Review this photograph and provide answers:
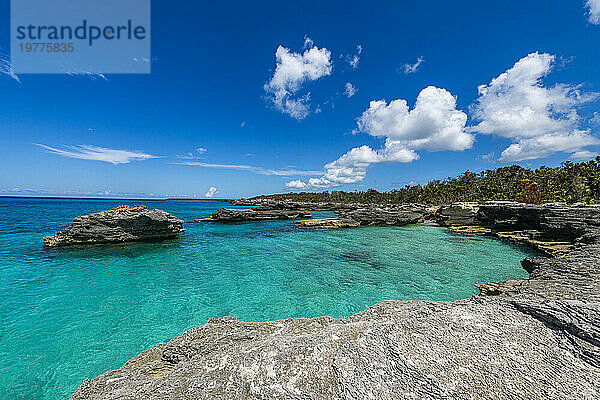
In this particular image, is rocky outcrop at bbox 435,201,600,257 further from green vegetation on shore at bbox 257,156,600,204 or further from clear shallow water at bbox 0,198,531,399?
green vegetation on shore at bbox 257,156,600,204

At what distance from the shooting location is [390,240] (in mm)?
28875

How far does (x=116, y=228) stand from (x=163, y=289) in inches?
642

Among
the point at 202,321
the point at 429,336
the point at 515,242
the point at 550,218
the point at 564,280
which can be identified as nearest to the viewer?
the point at 429,336

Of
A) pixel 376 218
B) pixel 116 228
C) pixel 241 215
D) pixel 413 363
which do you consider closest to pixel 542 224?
pixel 376 218

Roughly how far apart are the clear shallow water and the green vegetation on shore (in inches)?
1796

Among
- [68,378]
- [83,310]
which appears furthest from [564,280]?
[83,310]

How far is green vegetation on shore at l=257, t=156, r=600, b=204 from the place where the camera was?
50.0 meters

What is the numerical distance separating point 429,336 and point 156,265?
19.5 m

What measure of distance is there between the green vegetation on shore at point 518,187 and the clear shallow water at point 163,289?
150 ft

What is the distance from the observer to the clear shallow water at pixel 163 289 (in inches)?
306

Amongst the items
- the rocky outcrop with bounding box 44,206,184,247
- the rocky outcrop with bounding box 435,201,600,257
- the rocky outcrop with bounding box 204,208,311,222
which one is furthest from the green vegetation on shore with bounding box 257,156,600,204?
the rocky outcrop with bounding box 44,206,184,247

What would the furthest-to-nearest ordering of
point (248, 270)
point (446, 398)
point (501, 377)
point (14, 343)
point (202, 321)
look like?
point (248, 270) < point (202, 321) < point (14, 343) < point (501, 377) < point (446, 398)

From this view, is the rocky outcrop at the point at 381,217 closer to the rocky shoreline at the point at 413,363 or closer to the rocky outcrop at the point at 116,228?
the rocky outcrop at the point at 116,228

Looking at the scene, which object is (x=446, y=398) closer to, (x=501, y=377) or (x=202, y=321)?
(x=501, y=377)
